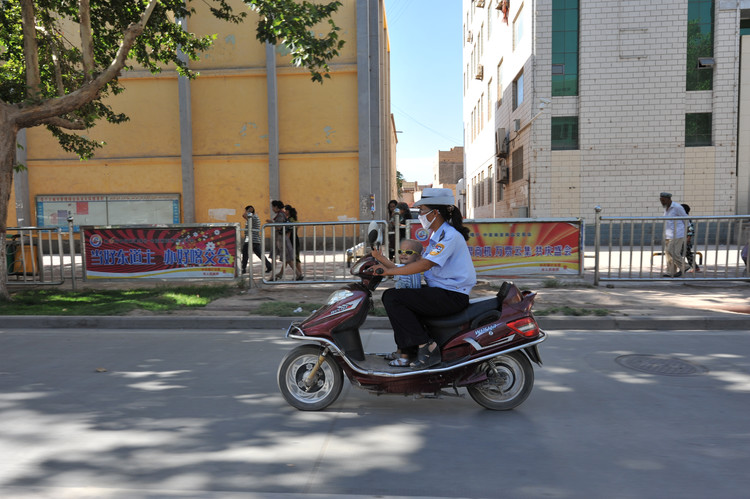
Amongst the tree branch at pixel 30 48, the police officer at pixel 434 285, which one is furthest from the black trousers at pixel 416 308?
the tree branch at pixel 30 48

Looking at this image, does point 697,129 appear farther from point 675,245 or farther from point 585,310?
point 585,310

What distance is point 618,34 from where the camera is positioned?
66.2 feet

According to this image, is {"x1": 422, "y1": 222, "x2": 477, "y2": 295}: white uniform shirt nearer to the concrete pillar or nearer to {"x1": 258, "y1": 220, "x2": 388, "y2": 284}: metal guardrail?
{"x1": 258, "y1": 220, "x2": 388, "y2": 284}: metal guardrail

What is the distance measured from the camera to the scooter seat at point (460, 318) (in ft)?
12.8

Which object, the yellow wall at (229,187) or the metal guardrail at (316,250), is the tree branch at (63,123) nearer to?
the metal guardrail at (316,250)

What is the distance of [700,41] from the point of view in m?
20.2

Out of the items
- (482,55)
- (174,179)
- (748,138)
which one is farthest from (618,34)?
(174,179)

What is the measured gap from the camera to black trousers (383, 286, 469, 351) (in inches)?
152

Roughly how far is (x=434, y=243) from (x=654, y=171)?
19897 mm

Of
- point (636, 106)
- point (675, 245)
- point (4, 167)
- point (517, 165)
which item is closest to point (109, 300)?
point (4, 167)

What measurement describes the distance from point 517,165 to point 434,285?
858 inches

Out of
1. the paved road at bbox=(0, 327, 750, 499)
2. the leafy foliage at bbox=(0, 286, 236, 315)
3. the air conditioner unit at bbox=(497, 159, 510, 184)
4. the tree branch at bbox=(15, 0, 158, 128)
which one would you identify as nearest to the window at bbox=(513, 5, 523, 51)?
the air conditioner unit at bbox=(497, 159, 510, 184)

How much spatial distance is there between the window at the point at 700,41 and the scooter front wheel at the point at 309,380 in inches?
861

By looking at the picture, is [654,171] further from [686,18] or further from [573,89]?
[686,18]
